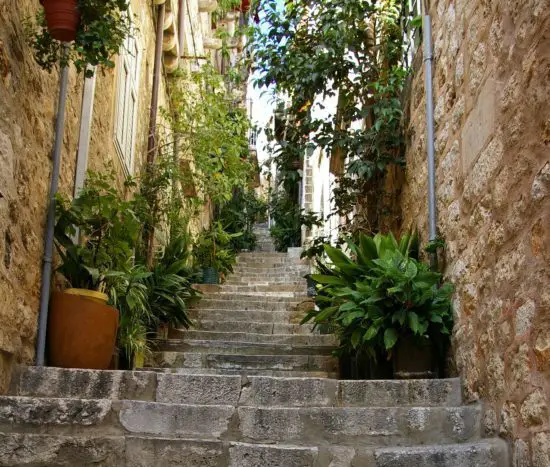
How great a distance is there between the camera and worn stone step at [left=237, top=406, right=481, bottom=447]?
363 centimetres

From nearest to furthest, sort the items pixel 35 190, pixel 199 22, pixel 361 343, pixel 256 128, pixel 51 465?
pixel 51 465
pixel 35 190
pixel 361 343
pixel 256 128
pixel 199 22

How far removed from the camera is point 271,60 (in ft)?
24.8

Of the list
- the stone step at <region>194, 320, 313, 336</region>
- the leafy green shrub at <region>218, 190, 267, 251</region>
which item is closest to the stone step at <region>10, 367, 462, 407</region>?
the stone step at <region>194, 320, 313, 336</region>

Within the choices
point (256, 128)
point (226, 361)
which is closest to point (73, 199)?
point (226, 361)

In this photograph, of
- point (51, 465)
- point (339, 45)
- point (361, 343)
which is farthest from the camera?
point (339, 45)

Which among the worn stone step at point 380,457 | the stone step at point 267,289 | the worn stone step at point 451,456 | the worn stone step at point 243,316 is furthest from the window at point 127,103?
the worn stone step at point 451,456

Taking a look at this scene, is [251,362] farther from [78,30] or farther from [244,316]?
[78,30]

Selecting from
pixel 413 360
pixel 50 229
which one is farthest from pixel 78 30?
pixel 413 360

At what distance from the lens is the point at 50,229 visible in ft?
14.0

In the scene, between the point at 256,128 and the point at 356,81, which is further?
the point at 256,128

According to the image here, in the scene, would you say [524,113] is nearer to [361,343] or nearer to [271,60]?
[361,343]

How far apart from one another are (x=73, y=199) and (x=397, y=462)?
250cm

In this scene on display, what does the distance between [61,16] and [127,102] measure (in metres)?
3.20

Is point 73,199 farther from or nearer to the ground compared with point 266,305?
farther from the ground
